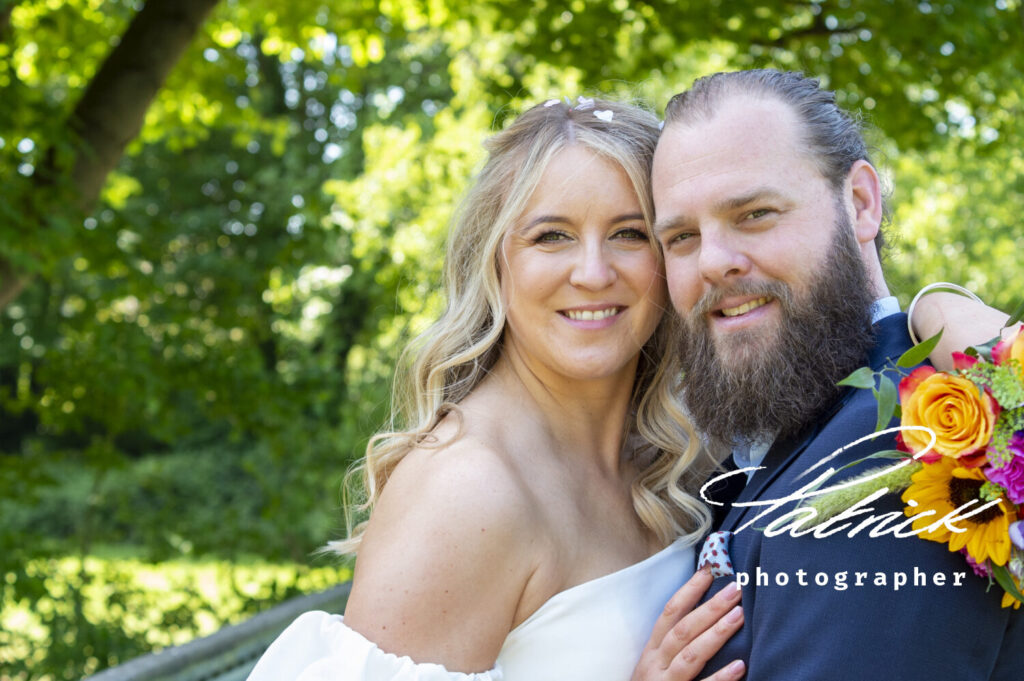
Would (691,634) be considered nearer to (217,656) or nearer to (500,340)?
(500,340)

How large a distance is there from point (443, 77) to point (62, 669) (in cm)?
1180

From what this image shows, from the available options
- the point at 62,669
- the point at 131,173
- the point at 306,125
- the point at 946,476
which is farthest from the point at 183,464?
the point at 946,476

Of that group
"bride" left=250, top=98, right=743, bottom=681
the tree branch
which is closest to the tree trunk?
the tree branch

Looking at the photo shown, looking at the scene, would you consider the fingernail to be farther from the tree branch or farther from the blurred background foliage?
the tree branch

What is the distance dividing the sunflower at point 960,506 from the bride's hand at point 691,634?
49 cm

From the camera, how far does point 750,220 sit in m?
2.31

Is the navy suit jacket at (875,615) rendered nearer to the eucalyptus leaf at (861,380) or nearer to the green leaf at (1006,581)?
the green leaf at (1006,581)

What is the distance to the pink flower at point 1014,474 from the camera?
1671mm

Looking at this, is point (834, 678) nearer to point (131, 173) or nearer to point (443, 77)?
point (443, 77)

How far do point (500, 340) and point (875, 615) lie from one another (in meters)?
1.43

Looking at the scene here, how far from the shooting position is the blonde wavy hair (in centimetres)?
273

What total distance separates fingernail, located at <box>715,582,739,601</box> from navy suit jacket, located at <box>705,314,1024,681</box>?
0.15 meters

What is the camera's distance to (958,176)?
15812mm

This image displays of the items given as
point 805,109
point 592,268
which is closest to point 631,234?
point 592,268
